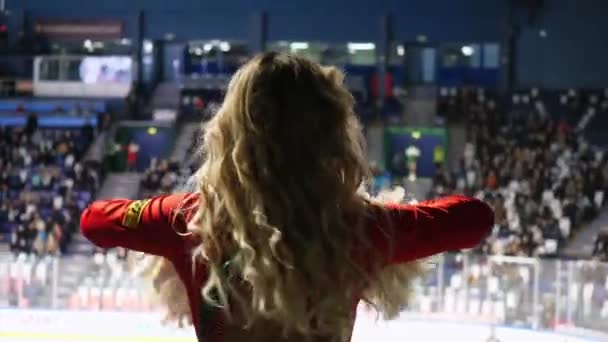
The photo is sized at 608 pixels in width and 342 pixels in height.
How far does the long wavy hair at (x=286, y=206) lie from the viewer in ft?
5.17

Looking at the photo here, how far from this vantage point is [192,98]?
2755cm

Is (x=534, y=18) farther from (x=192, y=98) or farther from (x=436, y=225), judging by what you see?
(x=436, y=225)

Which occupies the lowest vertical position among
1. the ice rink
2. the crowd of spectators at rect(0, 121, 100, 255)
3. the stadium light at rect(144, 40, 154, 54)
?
the crowd of spectators at rect(0, 121, 100, 255)

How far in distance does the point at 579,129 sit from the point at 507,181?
389 cm

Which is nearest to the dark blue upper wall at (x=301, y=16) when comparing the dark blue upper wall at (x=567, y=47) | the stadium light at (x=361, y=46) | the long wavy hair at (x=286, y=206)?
the stadium light at (x=361, y=46)

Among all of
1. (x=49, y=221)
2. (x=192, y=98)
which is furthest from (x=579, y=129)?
(x=49, y=221)

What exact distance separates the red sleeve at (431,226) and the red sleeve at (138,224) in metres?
0.31

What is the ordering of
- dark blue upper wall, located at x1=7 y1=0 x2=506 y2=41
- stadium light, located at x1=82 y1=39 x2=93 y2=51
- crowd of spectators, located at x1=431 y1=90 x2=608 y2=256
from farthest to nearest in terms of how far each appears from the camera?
stadium light, located at x1=82 y1=39 x2=93 y2=51, dark blue upper wall, located at x1=7 y1=0 x2=506 y2=41, crowd of spectators, located at x1=431 y1=90 x2=608 y2=256

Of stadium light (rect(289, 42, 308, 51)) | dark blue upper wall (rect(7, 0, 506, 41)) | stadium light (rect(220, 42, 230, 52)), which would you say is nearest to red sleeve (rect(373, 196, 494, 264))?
dark blue upper wall (rect(7, 0, 506, 41))

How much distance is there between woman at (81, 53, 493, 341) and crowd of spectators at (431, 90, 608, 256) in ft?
42.4

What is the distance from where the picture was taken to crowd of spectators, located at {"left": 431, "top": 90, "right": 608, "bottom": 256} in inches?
661

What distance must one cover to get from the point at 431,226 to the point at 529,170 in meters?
19.2

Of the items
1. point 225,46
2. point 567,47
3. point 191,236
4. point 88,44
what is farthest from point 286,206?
point 88,44

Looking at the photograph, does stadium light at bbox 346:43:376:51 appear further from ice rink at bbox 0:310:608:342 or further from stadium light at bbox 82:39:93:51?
ice rink at bbox 0:310:608:342
